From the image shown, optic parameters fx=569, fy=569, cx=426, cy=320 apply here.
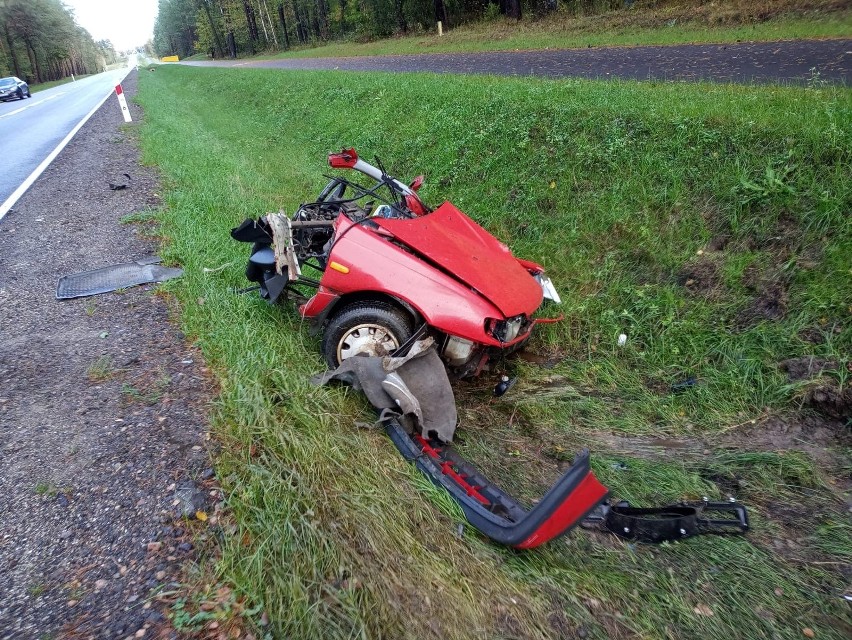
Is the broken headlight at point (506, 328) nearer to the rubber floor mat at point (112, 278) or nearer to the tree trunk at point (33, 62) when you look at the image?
the rubber floor mat at point (112, 278)

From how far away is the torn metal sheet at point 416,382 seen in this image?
3381 millimetres

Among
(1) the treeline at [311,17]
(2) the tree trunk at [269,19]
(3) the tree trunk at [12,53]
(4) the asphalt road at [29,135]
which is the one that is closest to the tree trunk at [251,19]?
(1) the treeline at [311,17]

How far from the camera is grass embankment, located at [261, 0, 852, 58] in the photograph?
198 inches

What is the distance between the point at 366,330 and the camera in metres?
3.75

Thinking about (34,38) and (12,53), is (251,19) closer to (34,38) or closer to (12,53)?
(34,38)

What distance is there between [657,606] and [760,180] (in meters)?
3.54

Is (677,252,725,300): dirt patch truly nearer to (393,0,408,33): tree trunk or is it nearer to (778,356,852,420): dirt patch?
(778,356,852,420): dirt patch

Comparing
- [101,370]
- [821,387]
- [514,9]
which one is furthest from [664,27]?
[101,370]

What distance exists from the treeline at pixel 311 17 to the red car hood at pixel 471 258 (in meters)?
16.4

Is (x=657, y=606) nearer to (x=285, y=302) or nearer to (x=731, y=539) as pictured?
(x=731, y=539)

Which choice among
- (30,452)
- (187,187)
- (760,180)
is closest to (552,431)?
(760,180)

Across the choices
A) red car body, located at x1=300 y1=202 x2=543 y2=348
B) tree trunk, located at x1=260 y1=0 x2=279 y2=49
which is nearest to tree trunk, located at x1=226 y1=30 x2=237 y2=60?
tree trunk, located at x1=260 y1=0 x2=279 y2=49

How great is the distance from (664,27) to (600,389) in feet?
38.9

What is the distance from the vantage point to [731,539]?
2.88m
